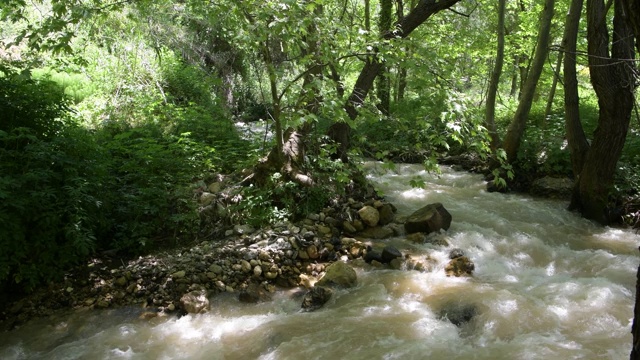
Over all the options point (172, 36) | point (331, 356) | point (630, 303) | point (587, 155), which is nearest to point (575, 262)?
point (630, 303)

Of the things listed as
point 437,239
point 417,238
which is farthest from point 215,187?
point 437,239

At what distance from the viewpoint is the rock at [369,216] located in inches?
286

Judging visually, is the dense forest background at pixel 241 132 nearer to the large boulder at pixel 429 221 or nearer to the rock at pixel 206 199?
the rock at pixel 206 199

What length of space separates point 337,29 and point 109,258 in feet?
14.0

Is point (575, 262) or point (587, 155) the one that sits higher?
point (587, 155)

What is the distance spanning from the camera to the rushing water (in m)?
4.24

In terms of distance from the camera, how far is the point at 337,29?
5.25 meters

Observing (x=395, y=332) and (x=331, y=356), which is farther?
(x=395, y=332)

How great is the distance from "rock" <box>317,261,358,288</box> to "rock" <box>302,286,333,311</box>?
0.94 feet

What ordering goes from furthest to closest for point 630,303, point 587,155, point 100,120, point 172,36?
point 172,36, point 100,120, point 587,155, point 630,303

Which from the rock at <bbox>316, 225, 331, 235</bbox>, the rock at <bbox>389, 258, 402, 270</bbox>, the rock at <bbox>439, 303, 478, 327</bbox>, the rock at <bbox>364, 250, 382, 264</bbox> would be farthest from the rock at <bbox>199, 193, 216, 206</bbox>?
the rock at <bbox>439, 303, 478, 327</bbox>

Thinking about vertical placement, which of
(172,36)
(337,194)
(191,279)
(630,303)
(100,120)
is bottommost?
(630,303)

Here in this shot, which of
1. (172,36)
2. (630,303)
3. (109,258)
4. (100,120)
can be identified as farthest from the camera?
(172,36)

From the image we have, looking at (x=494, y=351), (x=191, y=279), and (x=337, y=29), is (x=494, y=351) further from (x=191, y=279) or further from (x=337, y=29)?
(x=337, y=29)
